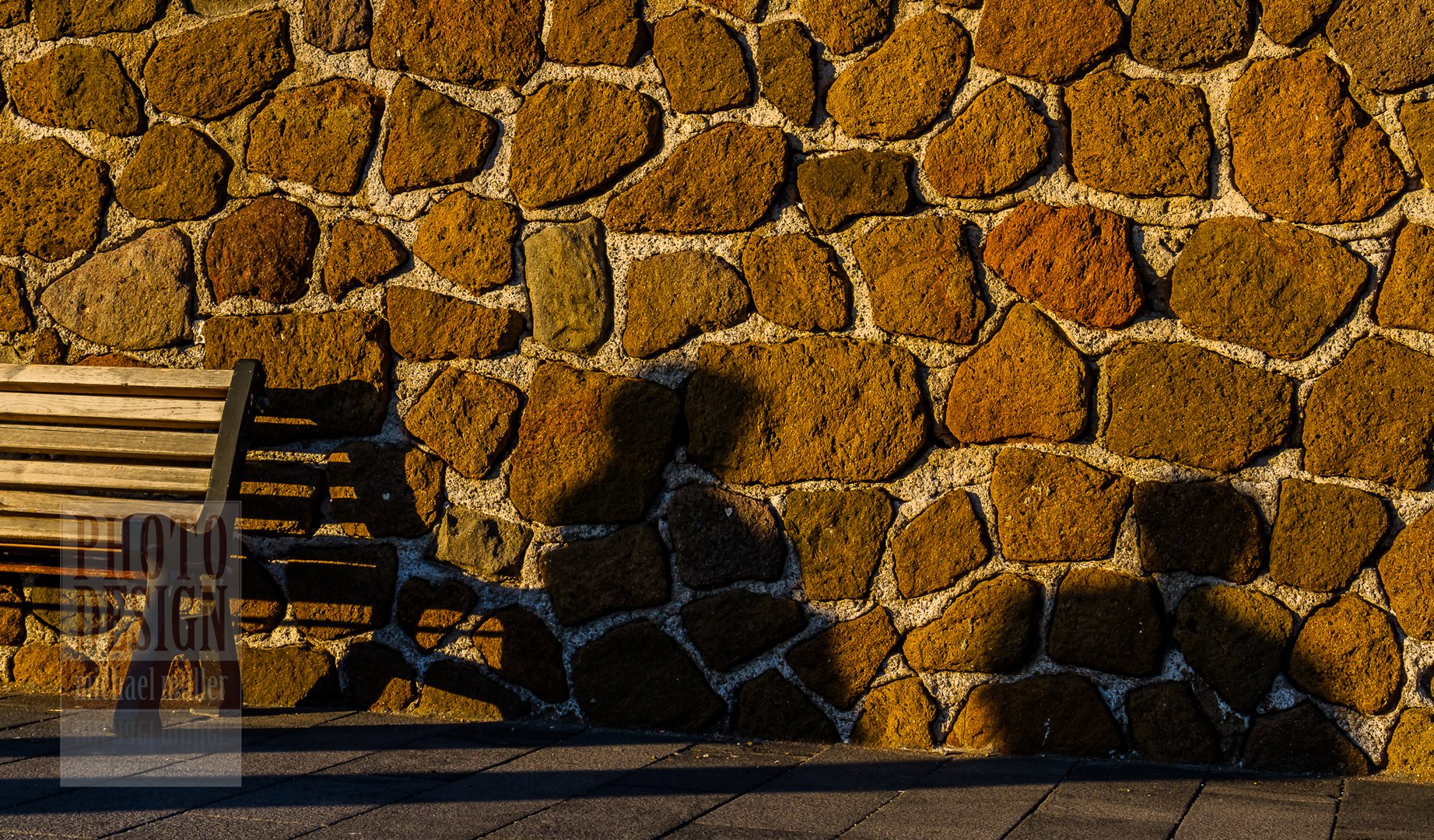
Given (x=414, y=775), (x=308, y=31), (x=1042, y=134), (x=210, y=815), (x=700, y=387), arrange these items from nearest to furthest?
(x=210, y=815) < (x=414, y=775) < (x=1042, y=134) < (x=700, y=387) < (x=308, y=31)

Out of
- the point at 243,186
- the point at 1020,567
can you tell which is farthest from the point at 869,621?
the point at 243,186

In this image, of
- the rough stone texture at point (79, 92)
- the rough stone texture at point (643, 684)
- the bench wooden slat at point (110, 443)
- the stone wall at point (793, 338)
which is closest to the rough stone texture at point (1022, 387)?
the stone wall at point (793, 338)

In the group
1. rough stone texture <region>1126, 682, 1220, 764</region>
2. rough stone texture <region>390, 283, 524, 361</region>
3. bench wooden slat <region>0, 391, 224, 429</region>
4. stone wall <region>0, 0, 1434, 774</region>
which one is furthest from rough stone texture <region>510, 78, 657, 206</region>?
rough stone texture <region>1126, 682, 1220, 764</region>

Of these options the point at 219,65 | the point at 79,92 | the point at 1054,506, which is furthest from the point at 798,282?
the point at 79,92

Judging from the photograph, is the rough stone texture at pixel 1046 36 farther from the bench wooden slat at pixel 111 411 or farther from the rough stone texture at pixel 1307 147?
the bench wooden slat at pixel 111 411

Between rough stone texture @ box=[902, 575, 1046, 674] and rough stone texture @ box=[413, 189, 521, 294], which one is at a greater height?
rough stone texture @ box=[413, 189, 521, 294]

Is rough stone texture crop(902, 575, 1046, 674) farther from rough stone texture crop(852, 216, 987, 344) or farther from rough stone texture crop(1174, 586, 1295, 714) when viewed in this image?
rough stone texture crop(852, 216, 987, 344)

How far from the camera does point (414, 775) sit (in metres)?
2.55

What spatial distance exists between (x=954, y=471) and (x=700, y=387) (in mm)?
561

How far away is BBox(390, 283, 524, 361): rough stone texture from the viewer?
3010 mm

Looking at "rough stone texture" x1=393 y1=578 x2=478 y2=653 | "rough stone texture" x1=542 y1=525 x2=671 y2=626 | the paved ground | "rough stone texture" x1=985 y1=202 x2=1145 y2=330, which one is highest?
"rough stone texture" x1=985 y1=202 x2=1145 y2=330

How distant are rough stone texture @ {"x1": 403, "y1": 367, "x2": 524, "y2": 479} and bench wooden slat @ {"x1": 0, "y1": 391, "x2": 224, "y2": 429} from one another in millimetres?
450

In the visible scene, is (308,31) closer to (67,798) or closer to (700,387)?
(700,387)

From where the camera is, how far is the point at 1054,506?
2.72 m
